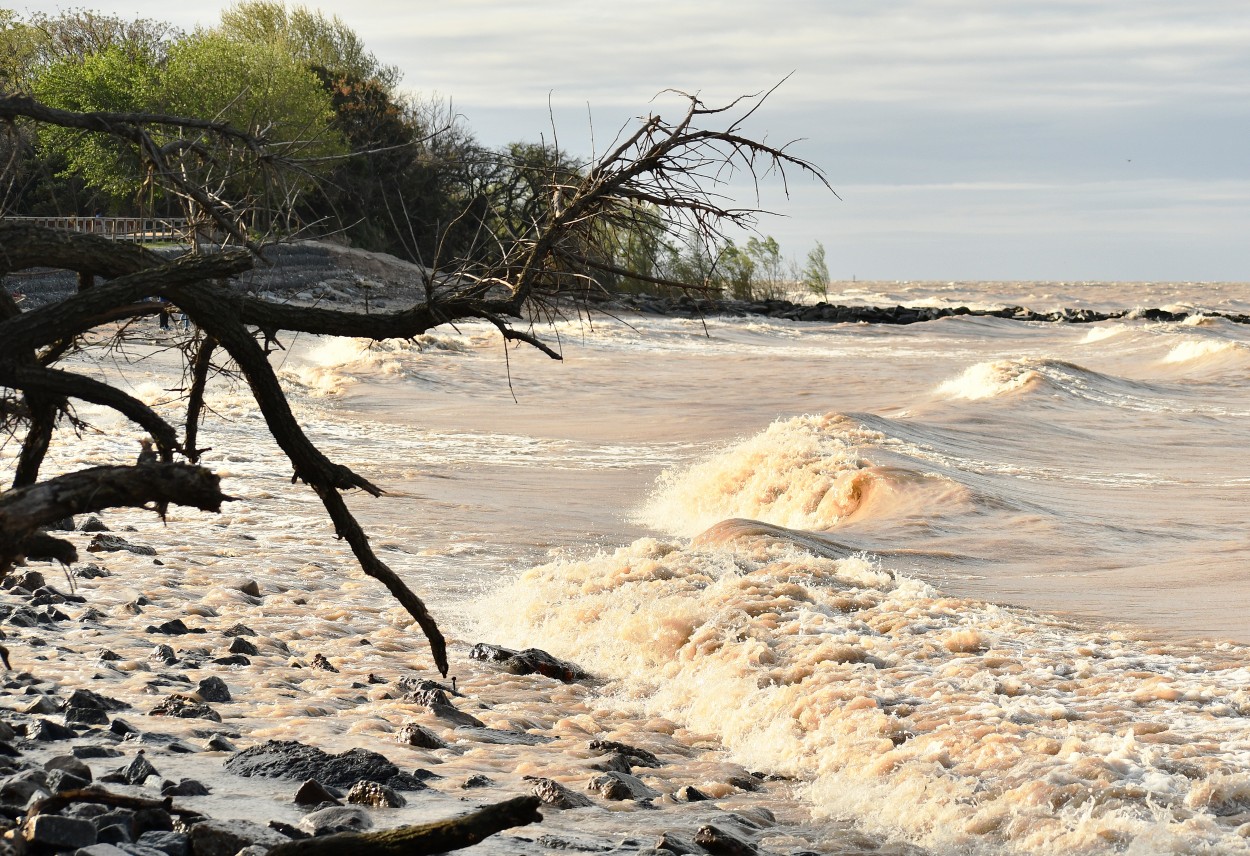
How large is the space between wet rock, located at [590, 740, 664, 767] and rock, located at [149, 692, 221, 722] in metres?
1.86

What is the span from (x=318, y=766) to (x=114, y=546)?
230 inches

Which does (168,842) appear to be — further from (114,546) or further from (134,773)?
(114,546)

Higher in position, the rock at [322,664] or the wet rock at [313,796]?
the wet rock at [313,796]

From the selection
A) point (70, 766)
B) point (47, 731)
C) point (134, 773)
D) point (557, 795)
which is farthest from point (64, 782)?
point (557, 795)

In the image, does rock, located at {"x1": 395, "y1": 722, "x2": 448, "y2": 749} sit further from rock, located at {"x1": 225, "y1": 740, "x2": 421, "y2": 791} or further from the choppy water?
rock, located at {"x1": 225, "y1": 740, "x2": 421, "y2": 791}

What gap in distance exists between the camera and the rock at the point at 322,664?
763 cm

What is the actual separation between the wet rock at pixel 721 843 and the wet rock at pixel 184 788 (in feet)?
6.35

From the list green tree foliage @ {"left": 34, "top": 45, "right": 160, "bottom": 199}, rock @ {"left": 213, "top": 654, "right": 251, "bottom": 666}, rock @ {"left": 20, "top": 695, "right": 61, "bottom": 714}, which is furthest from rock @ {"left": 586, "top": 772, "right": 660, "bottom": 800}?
green tree foliage @ {"left": 34, "top": 45, "right": 160, "bottom": 199}

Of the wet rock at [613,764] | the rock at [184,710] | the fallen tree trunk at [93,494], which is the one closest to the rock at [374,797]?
the wet rock at [613,764]

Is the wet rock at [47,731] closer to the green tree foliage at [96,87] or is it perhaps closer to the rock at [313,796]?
the rock at [313,796]

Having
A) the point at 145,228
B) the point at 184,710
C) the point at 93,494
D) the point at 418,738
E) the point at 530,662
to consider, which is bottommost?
the point at 530,662

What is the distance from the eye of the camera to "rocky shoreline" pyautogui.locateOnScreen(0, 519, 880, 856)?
14.8ft

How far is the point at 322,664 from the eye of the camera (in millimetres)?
7664

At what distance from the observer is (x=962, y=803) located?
18.6 ft
